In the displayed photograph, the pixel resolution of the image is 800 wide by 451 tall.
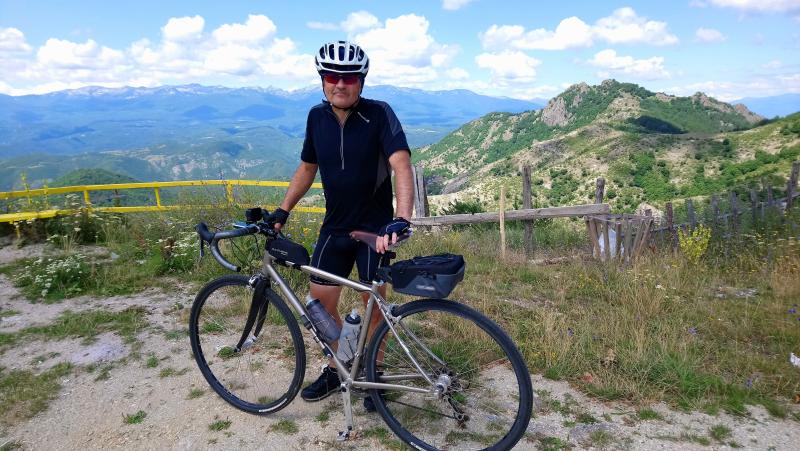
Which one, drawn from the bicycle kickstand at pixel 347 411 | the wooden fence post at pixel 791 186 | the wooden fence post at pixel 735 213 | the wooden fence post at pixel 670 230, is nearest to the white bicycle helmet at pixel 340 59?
the bicycle kickstand at pixel 347 411

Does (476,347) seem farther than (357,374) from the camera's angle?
Yes

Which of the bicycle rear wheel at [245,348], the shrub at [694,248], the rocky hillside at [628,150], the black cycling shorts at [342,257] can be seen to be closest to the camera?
the black cycling shorts at [342,257]

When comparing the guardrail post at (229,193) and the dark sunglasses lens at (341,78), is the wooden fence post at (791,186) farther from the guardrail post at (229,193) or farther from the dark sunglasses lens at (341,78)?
the guardrail post at (229,193)

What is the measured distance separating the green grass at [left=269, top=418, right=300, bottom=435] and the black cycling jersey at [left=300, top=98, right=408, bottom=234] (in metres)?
1.38

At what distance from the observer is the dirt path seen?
2.69 meters

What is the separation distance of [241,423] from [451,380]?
1.59 meters

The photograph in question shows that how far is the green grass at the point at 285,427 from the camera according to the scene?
2887mm

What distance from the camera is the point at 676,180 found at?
228 feet

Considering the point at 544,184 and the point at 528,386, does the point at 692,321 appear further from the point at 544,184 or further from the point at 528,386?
the point at 544,184

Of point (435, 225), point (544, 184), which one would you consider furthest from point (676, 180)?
point (435, 225)

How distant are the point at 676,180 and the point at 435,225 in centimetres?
7471

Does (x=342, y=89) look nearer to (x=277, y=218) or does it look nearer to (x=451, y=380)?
(x=277, y=218)

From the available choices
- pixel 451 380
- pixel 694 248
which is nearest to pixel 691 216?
pixel 694 248

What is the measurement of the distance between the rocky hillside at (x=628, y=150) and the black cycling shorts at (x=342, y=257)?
5940 cm
